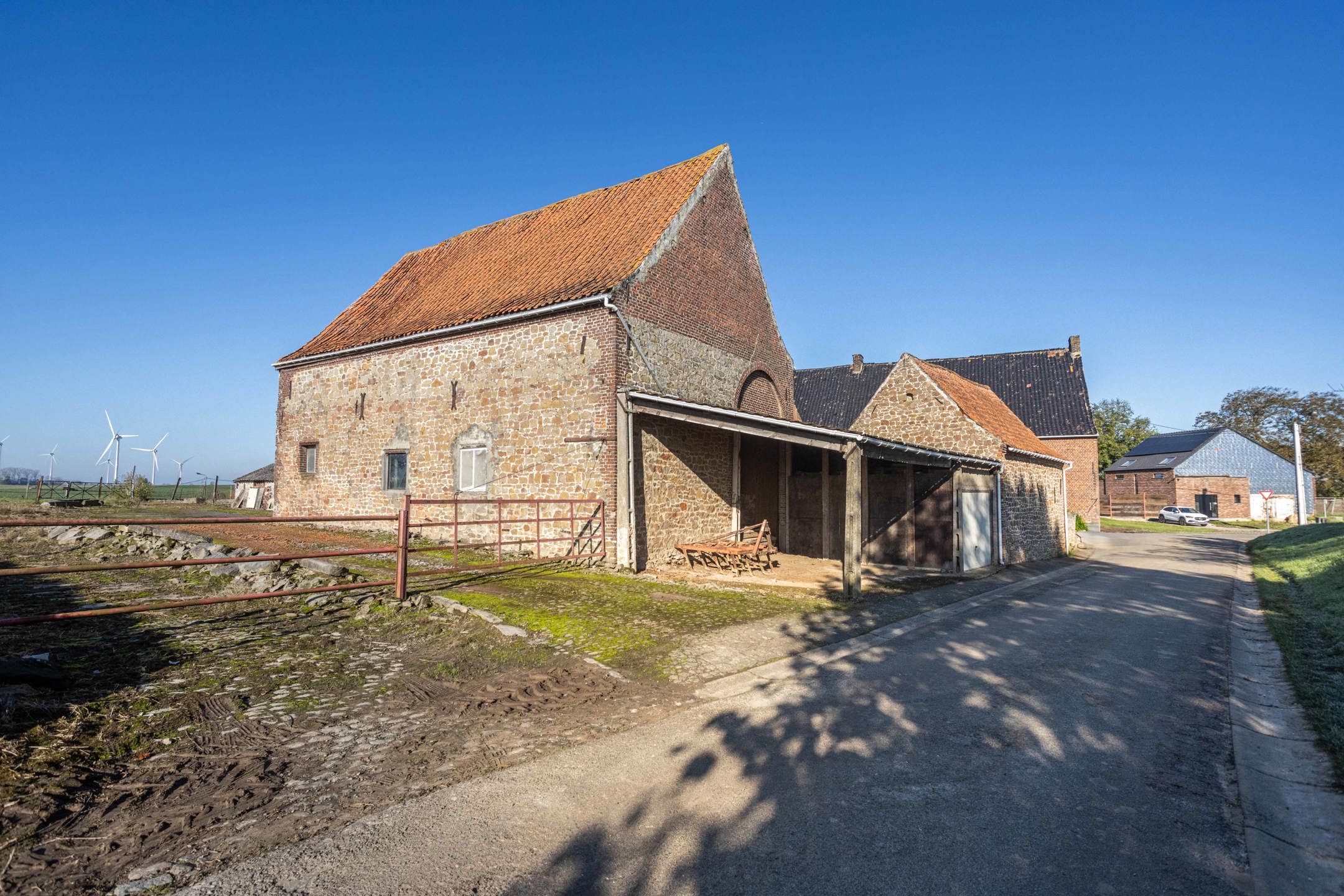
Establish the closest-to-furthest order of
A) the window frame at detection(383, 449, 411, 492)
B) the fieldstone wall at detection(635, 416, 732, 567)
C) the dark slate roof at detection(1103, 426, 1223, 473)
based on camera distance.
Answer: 1. the fieldstone wall at detection(635, 416, 732, 567)
2. the window frame at detection(383, 449, 411, 492)
3. the dark slate roof at detection(1103, 426, 1223, 473)

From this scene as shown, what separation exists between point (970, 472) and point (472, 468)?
10905 mm

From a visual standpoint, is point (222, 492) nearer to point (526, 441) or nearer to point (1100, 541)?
point (526, 441)

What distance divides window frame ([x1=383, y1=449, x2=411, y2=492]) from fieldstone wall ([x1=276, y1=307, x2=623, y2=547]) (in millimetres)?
70

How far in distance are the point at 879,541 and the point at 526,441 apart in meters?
8.47

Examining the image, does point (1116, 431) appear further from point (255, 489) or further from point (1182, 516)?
point (255, 489)

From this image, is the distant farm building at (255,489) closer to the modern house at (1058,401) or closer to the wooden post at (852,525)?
the wooden post at (852,525)

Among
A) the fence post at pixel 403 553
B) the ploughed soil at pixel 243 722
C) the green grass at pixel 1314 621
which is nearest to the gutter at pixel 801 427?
the fence post at pixel 403 553

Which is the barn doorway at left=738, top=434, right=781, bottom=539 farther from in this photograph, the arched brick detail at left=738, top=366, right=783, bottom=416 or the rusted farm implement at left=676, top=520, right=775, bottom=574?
the rusted farm implement at left=676, top=520, right=775, bottom=574

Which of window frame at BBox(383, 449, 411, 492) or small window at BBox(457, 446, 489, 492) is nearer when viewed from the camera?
small window at BBox(457, 446, 489, 492)

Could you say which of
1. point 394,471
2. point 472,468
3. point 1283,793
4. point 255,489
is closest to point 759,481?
point 472,468

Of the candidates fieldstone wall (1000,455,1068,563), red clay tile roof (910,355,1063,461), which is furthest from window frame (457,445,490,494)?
fieldstone wall (1000,455,1068,563)

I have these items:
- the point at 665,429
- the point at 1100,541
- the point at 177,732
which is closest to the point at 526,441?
the point at 665,429

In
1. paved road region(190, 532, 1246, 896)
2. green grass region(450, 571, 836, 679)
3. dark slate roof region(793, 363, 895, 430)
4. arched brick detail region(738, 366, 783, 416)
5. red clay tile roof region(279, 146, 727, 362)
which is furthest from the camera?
dark slate roof region(793, 363, 895, 430)

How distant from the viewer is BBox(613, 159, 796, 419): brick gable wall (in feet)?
44.5
